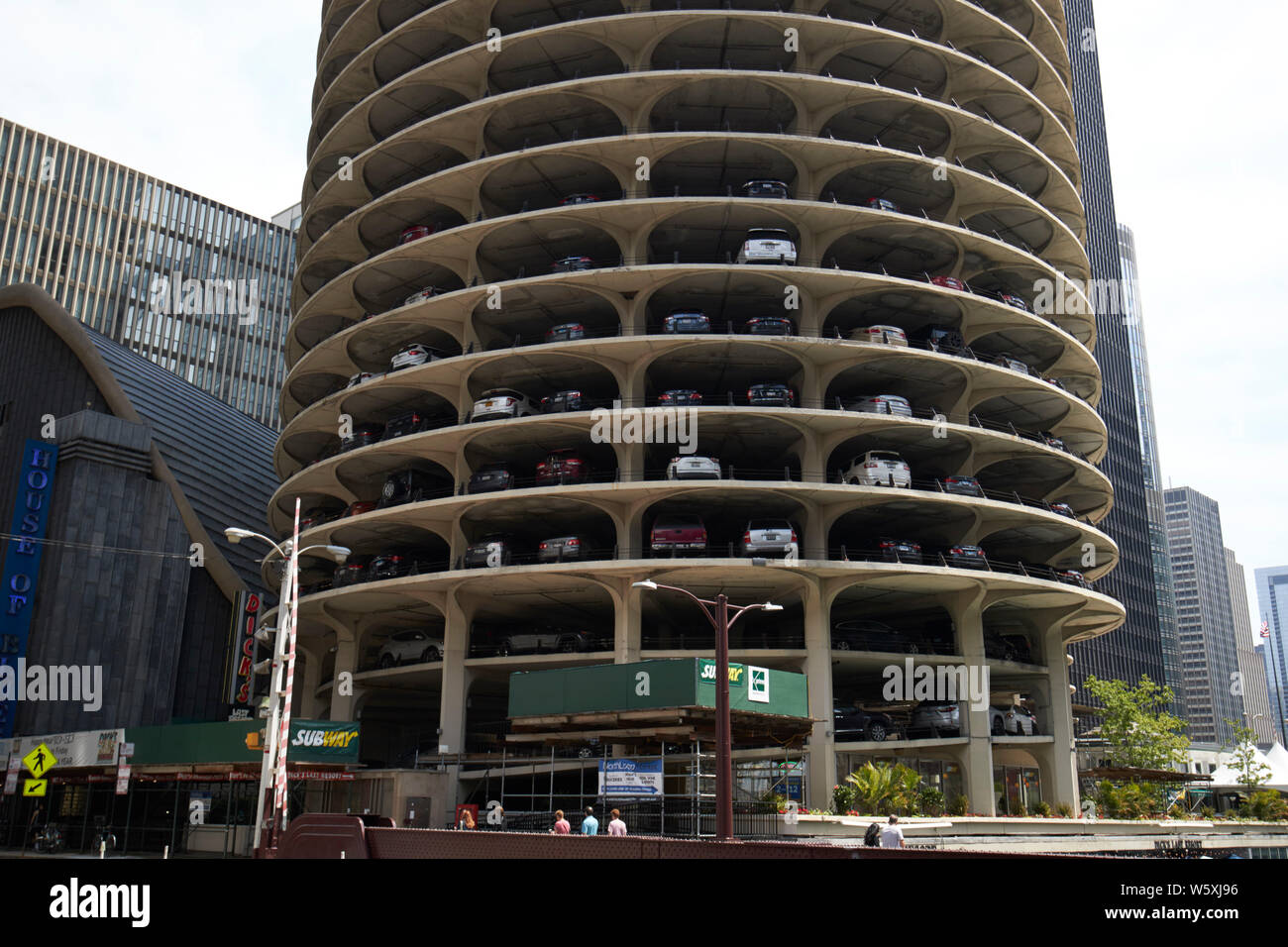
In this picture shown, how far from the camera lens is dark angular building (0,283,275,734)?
168 feet

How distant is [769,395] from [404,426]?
15.3 meters

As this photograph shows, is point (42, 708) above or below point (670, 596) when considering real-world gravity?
below

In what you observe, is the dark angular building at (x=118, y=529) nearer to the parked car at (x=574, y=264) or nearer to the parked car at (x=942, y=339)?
the parked car at (x=574, y=264)

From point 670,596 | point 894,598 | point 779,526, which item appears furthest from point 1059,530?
point 670,596

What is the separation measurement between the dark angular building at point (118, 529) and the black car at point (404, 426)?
1789 cm

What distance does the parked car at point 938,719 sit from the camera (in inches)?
1547

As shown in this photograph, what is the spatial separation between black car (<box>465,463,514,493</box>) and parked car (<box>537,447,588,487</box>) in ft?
4.27

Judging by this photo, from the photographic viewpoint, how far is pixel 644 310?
41812 millimetres

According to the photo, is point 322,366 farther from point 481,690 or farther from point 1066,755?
point 1066,755

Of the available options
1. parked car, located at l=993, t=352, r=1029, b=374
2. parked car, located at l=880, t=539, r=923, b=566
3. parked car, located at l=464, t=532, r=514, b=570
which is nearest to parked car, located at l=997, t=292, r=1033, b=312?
parked car, located at l=993, t=352, r=1029, b=374

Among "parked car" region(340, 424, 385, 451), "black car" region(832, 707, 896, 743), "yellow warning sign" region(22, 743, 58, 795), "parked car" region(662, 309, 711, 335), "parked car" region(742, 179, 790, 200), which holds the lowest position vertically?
"yellow warning sign" region(22, 743, 58, 795)

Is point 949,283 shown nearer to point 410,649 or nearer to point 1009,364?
point 1009,364

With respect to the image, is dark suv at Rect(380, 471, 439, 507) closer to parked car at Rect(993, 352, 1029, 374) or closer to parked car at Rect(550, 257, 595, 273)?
parked car at Rect(550, 257, 595, 273)

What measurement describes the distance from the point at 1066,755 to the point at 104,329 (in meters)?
93.3
